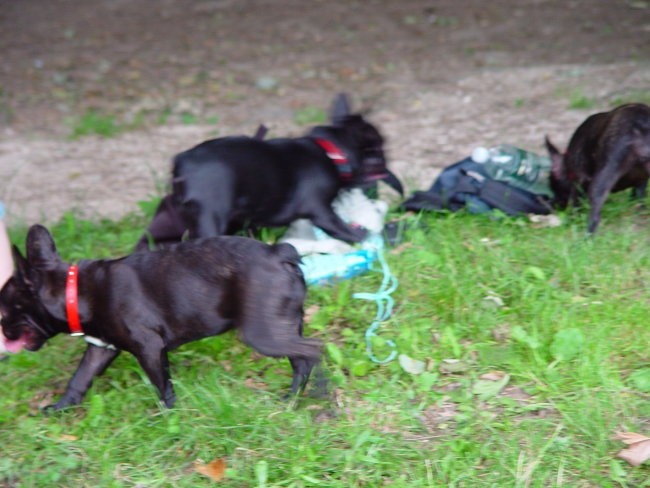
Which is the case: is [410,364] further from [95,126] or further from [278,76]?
[278,76]

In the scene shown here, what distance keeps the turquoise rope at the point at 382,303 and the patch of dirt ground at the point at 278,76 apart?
1.39 metres

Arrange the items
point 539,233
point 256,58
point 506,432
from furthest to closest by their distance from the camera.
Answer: point 256,58, point 539,233, point 506,432

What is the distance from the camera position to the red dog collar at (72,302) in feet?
12.2

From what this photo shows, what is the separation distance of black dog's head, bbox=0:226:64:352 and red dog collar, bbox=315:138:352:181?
6.37 ft

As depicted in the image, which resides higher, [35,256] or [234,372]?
[35,256]

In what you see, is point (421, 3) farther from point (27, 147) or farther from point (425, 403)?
point (425, 403)

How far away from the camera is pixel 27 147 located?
742 cm

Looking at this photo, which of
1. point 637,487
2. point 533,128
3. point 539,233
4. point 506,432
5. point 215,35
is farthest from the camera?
point 215,35

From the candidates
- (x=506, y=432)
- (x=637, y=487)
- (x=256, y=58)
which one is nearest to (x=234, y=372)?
(x=506, y=432)

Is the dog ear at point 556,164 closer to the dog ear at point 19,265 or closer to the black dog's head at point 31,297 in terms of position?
the black dog's head at point 31,297

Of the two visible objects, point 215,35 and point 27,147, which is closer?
point 27,147

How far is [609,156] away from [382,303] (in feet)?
5.04

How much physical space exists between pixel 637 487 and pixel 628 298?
4.45 feet

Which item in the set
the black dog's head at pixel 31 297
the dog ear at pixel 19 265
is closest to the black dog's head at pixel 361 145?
the black dog's head at pixel 31 297
